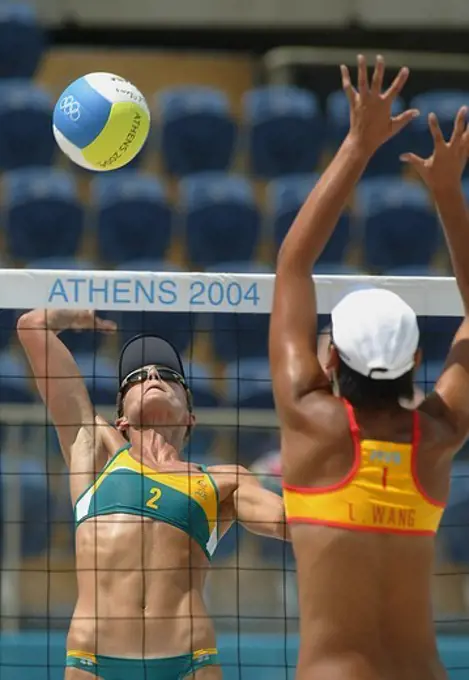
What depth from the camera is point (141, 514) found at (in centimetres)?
410

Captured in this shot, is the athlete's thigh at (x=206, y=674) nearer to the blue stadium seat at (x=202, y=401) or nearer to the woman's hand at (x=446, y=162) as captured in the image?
the woman's hand at (x=446, y=162)

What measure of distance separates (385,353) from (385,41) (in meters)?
8.54

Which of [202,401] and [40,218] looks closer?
[202,401]

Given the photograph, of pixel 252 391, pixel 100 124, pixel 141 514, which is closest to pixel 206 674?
pixel 141 514

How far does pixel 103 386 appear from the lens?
284 inches

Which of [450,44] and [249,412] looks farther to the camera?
[450,44]

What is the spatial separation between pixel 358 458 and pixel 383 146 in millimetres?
7201

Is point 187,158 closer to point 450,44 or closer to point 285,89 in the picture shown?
point 285,89

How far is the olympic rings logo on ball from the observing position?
4.46m

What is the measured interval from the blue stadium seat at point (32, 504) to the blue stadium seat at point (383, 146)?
3817 mm


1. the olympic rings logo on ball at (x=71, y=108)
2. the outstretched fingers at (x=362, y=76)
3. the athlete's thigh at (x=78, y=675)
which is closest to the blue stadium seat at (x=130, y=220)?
the olympic rings logo on ball at (x=71, y=108)

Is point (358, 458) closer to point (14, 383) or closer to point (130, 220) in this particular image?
point (14, 383)

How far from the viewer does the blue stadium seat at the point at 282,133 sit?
30.4ft

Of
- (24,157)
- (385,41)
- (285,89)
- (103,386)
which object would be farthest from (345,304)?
(385,41)
